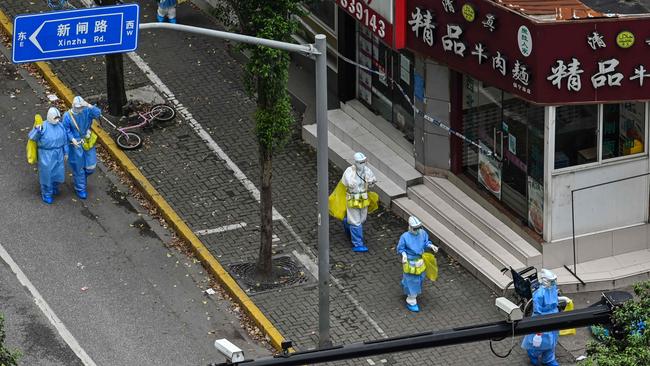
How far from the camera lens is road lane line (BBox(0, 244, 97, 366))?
67.9 feet

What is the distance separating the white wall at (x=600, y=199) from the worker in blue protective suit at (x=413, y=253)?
2009 mm

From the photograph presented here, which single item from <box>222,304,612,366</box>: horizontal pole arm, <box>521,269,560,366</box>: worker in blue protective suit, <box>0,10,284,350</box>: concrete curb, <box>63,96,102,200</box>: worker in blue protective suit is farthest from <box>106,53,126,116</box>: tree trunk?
<box>222,304,612,366</box>: horizontal pole arm

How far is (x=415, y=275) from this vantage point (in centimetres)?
2155

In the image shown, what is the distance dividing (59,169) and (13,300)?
2.91 m

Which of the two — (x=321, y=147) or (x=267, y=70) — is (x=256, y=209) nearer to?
(x=267, y=70)

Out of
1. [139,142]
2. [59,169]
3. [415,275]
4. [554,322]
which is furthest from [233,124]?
[554,322]

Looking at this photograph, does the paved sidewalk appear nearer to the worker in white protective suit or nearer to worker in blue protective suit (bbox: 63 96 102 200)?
the worker in white protective suit

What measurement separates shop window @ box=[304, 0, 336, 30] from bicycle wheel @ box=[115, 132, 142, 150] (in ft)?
13.1

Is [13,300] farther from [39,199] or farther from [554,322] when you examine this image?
[554,322]

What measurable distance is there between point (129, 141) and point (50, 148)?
2.17m

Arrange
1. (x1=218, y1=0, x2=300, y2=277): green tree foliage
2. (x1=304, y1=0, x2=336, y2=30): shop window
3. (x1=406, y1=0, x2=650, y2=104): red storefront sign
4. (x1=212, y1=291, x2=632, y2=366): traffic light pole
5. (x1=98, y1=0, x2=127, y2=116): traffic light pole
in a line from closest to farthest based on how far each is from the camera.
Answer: (x1=212, y1=291, x2=632, y2=366): traffic light pole
(x1=218, y1=0, x2=300, y2=277): green tree foliage
(x1=406, y1=0, x2=650, y2=104): red storefront sign
(x1=98, y1=0, x2=127, y2=116): traffic light pole
(x1=304, y1=0, x2=336, y2=30): shop window

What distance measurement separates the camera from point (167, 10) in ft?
96.1

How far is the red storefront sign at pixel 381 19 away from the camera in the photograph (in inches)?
904

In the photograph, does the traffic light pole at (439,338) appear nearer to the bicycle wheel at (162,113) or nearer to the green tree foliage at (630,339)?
the green tree foliage at (630,339)
